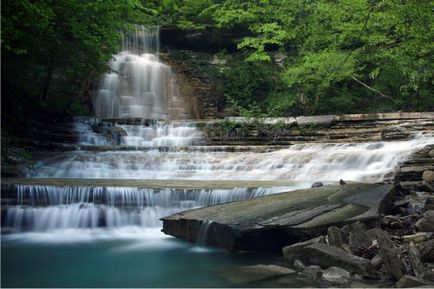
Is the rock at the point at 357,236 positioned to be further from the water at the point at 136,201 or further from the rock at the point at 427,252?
the water at the point at 136,201

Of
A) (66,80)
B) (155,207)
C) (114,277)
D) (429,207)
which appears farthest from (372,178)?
(66,80)

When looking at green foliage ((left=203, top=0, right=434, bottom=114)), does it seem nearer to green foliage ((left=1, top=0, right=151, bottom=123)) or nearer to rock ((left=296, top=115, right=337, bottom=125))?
rock ((left=296, top=115, right=337, bottom=125))

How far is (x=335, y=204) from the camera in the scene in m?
7.31

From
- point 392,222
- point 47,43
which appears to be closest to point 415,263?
point 392,222

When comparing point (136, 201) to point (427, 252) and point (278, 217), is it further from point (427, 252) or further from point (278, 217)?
point (427, 252)

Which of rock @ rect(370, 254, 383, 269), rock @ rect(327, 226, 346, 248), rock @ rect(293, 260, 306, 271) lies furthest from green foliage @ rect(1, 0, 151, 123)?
rock @ rect(370, 254, 383, 269)

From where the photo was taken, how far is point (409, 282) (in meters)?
4.80

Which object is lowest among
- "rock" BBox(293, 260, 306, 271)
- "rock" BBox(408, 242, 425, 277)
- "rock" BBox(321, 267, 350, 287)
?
"rock" BBox(293, 260, 306, 271)

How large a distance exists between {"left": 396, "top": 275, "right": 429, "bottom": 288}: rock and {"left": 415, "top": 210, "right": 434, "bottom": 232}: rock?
1.66 m

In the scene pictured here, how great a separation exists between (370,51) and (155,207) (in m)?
12.3

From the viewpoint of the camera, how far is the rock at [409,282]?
187 inches

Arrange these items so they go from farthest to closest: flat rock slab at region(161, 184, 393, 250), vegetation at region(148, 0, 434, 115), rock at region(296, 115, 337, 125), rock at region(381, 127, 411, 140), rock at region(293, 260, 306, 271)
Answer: vegetation at region(148, 0, 434, 115) → rock at region(296, 115, 337, 125) → rock at region(381, 127, 411, 140) → flat rock slab at region(161, 184, 393, 250) → rock at region(293, 260, 306, 271)

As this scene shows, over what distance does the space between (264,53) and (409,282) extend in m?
17.9

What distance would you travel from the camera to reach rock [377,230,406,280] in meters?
5.16
